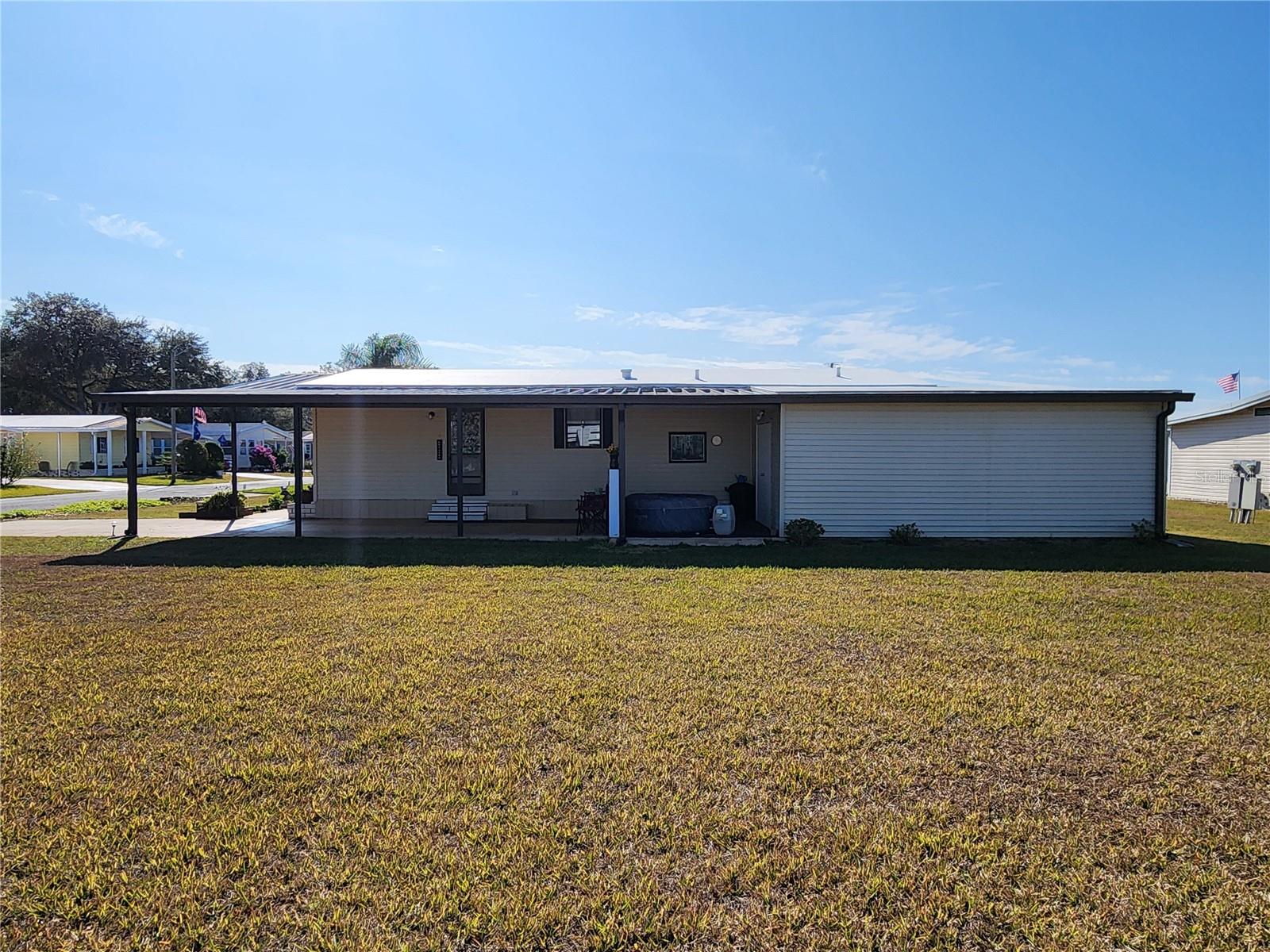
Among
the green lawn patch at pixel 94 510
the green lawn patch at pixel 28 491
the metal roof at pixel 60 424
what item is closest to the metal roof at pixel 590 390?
the green lawn patch at pixel 94 510

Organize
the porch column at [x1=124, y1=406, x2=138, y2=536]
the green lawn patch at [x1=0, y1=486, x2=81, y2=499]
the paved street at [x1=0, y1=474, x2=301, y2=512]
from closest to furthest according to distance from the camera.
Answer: the porch column at [x1=124, y1=406, x2=138, y2=536] → the paved street at [x1=0, y1=474, x2=301, y2=512] → the green lawn patch at [x1=0, y1=486, x2=81, y2=499]

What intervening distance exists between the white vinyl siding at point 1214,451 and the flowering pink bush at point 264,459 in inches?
1696

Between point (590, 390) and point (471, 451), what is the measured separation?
3.15 meters

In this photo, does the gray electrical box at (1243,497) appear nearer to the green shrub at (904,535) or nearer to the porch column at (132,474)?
the green shrub at (904,535)

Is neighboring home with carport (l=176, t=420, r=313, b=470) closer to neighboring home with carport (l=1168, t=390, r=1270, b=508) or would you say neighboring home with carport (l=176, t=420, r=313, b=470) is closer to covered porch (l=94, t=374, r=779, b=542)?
covered porch (l=94, t=374, r=779, b=542)

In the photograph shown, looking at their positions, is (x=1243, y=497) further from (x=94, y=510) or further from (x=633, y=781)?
(x=94, y=510)

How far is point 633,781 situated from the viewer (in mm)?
3115

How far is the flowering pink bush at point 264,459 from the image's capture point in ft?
131

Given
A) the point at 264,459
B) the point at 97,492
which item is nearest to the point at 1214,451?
the point at 97,492

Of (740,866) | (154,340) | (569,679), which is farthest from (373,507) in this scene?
(154,340)

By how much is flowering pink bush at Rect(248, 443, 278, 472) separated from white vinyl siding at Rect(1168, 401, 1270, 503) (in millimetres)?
43086

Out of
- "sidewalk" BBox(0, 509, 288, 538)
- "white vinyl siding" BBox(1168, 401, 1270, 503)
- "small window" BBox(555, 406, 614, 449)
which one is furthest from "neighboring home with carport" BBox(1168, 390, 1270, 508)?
"sidewalk" BBox(0, 509, 288, 538)

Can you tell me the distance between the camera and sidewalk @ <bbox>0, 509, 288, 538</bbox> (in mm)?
11562

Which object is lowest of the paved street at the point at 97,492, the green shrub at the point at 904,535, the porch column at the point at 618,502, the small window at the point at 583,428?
the paved street at the point at 97,492
